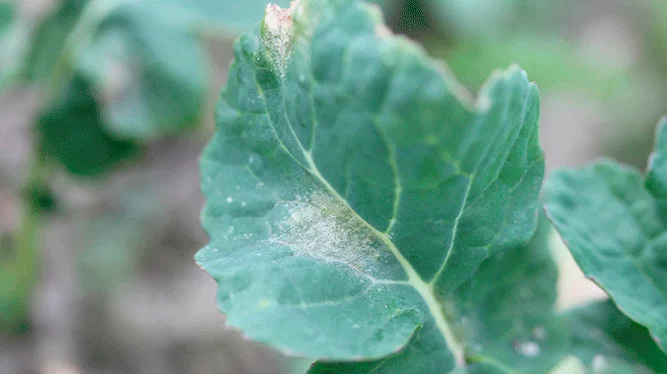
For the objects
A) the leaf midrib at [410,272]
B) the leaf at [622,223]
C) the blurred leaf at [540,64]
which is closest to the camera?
the leaf midrib at [410,272]

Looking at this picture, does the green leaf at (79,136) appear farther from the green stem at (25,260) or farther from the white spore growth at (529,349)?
the white spore growth at (529,349)

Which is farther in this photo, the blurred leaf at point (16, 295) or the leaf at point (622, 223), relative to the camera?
the blurred leaf at point (16, 295)

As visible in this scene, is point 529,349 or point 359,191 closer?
point 359,191

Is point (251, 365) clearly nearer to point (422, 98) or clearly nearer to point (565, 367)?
point (565, 367)

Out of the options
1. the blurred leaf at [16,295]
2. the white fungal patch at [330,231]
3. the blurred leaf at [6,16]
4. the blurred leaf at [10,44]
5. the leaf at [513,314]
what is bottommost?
the blurred leaf at [16,295]

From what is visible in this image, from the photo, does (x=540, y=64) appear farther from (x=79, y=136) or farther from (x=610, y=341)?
(x=610, y=341)

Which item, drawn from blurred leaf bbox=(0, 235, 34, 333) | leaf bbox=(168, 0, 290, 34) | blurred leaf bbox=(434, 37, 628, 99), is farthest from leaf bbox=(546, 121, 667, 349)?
blurred leaf bbox=(434, 37, 628, 99)

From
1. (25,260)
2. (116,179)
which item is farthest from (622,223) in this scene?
(116,179)

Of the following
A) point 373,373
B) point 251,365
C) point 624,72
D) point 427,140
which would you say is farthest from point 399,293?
point 624,72

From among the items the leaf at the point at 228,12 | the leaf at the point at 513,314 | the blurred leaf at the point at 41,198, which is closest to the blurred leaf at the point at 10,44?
the blurred leaf at the point at 41,198
